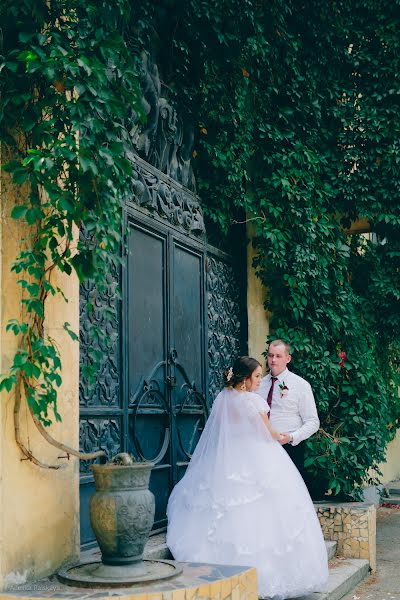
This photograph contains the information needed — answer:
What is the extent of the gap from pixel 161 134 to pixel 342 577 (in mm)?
4276

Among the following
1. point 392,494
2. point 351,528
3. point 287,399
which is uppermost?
point 287,399

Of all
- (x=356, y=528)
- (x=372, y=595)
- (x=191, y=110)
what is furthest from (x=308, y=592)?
(x=191, y=110)

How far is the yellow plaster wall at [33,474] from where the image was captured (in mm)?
4273

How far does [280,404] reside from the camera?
7391mm

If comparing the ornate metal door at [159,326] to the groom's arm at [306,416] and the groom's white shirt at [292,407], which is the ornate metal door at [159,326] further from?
the groom's arm at [306,416]

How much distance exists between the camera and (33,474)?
451 centimetres

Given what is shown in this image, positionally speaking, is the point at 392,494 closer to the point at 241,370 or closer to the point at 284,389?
the point at 284,389

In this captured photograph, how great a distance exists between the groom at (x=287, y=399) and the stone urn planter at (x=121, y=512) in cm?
282

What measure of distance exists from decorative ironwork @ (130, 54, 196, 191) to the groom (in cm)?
199

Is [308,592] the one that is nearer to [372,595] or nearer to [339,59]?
[372,595]

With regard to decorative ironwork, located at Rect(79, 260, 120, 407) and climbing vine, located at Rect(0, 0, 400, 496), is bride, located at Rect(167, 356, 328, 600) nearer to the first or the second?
decorative ironwork, located at Rect(79, 260, 120, 407)

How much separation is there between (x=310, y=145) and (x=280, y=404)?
127 inches

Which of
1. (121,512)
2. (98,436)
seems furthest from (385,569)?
(121,512)

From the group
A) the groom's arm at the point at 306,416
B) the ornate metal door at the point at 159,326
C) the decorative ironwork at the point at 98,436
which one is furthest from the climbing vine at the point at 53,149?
the groom's arm at the point at 306,416
